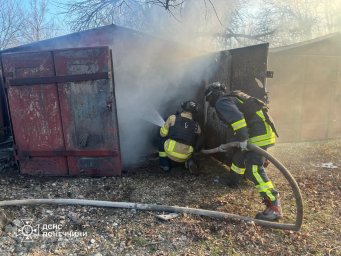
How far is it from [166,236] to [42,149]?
99.6 inches

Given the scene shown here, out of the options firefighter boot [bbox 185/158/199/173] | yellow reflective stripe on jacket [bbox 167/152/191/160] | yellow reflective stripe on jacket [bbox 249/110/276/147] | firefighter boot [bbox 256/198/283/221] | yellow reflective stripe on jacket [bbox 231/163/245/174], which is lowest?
firefighter boot [bbox 256/198/283/221]

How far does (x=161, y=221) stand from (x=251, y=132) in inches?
62.9

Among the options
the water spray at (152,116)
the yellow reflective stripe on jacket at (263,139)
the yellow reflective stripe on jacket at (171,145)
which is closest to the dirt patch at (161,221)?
the yellow reflective stripe on jacket at (171,145)

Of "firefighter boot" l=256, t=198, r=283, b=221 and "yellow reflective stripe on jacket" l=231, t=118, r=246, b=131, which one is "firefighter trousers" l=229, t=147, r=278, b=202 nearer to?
"firefighter boot" l=256, t=198, r=283, b=221

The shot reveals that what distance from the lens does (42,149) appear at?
450cm

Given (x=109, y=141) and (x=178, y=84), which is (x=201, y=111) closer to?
(x=178, y=84)

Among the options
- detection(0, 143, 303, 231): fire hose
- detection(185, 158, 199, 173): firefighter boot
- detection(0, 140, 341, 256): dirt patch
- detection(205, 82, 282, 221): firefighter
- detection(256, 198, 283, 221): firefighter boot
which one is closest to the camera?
detection(0, 140, 341, 256): dirt patch

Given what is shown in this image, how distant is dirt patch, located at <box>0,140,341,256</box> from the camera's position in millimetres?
2871

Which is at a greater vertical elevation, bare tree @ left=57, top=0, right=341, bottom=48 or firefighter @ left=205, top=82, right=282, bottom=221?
bare tree @ left=57, top=0, right=341, bottom=48

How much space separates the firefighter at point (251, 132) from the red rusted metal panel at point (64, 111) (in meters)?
1.59

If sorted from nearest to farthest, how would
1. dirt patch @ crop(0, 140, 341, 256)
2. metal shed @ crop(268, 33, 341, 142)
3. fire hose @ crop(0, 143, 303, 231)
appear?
dirt patch @ crop(0, 140, 341, 256) → fire hose @ crop(0, 143, 303, 231) → metal shed @ crop(268, 33, 341, 142)

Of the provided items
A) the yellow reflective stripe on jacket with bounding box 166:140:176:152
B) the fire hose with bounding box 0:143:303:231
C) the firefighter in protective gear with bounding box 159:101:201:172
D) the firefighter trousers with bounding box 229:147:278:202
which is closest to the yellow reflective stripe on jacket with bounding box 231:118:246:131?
the fire hose with bounding box 0:143:303:231

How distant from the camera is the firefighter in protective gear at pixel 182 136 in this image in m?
4.63

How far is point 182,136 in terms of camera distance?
15.1 ft
